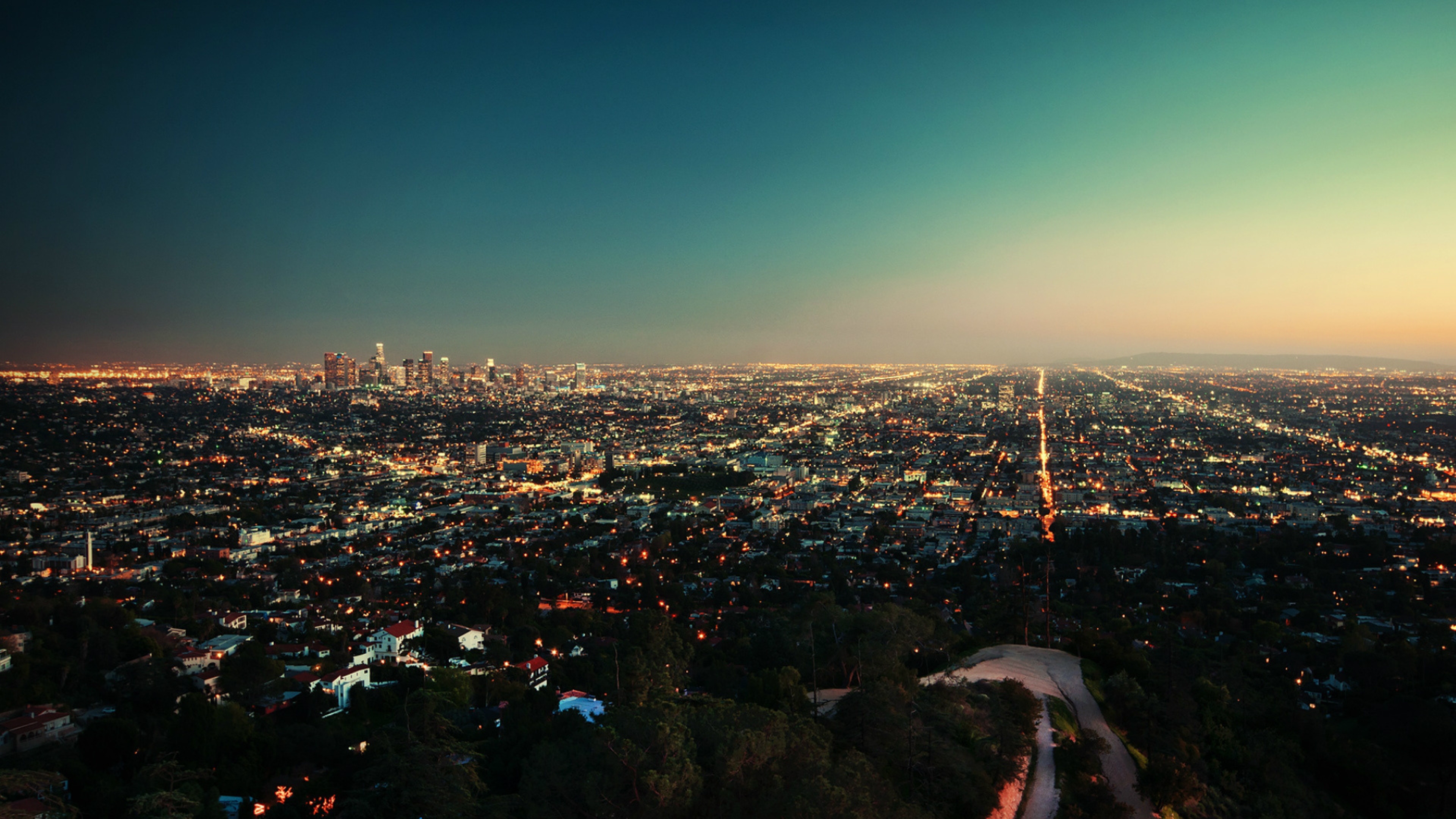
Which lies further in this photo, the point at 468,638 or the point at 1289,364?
the point at 1289,364

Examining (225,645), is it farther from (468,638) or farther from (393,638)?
(468,638)

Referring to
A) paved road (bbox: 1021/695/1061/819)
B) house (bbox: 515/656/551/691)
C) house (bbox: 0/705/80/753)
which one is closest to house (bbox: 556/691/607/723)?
house (bbox: 515/656/551/691)

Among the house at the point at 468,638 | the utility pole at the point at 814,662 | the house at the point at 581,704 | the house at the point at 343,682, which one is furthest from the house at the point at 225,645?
the utility pole at the point at 814,662

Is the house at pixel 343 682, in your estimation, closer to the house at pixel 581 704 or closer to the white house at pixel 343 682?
the white house at pixel 343 682

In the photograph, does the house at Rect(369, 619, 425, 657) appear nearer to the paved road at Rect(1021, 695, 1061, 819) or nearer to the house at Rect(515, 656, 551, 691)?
the house at Rect(515, 656, 551, 691)

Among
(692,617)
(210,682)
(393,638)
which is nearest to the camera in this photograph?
(210,682)

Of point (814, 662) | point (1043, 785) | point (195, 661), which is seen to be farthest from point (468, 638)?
point (1043, 785)
